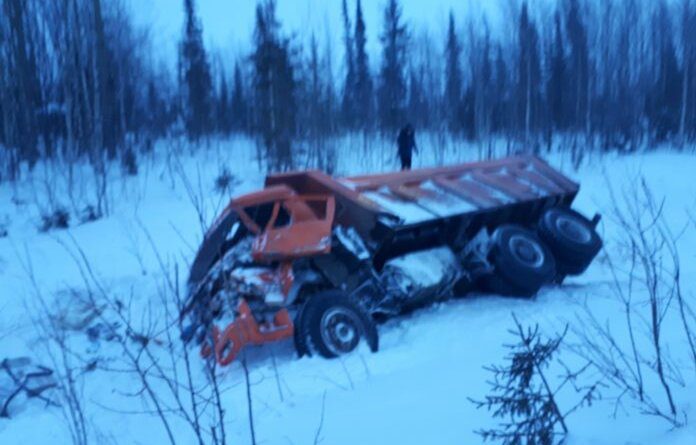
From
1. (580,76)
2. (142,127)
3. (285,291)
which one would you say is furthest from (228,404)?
(580,76)

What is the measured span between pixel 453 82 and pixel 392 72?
9.93 feet

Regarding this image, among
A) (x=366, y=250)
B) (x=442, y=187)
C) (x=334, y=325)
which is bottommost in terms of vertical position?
(x=334, y=325)

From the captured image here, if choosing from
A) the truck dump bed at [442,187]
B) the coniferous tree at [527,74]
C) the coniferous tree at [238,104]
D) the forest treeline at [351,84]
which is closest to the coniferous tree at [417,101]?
the forest treeline at [351,84]

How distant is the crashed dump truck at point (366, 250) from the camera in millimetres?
6273

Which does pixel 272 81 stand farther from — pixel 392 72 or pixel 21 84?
pixel 392 72

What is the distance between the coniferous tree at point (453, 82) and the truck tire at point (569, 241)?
59.9 feet

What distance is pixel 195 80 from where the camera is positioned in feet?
98.4

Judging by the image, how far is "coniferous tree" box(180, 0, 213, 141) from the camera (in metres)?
28.0

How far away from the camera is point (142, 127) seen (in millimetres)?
25094

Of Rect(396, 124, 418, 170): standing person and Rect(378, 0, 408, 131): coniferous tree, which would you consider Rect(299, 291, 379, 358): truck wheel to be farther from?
Rect(378, 0, 408, 131): coniferous tree

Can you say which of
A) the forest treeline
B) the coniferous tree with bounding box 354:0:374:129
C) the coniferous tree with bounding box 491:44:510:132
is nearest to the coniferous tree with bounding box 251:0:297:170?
the forest treeline

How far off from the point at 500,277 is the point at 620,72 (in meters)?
25.2

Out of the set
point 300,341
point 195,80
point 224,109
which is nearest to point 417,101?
point 224,109

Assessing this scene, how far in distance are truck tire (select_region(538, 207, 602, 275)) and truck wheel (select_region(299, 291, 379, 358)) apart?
3.31 meters
